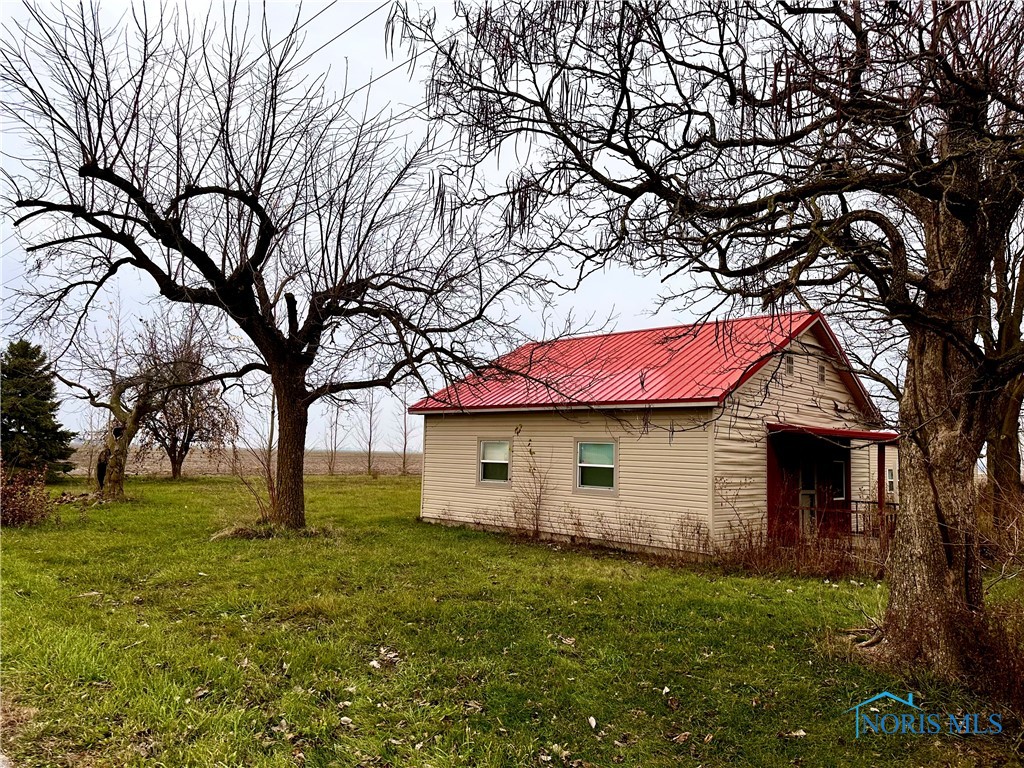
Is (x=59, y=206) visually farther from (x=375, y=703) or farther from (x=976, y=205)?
(x=976, y=205)

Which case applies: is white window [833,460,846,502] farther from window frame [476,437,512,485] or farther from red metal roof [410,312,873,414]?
window frame [476,437,512,485]

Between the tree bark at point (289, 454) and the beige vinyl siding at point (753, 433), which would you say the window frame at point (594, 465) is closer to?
the beige vinyl siding at point (753, 433)

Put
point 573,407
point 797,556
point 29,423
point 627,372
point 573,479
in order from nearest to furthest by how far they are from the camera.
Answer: point 797,556, point 573,407, point 573,479, point 627,372, point 29,423

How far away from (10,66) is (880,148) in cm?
941

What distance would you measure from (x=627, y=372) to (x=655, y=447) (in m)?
2.19

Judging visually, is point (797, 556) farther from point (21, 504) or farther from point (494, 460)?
point (21, 504)

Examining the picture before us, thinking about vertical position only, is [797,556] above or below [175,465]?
below

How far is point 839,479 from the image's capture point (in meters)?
15.5

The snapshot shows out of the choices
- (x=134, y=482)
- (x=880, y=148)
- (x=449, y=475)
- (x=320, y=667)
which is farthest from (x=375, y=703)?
(x=134, y=482)

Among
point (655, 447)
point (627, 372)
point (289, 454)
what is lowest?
point (289, 454)

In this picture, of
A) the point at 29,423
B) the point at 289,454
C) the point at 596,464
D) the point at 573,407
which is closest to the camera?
the point at 289,454

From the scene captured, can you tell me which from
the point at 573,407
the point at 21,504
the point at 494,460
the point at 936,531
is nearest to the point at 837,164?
the point at 936,531

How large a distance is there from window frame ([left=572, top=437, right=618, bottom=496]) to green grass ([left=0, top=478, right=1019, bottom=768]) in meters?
3.49

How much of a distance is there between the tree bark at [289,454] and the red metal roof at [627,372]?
8.42ft
